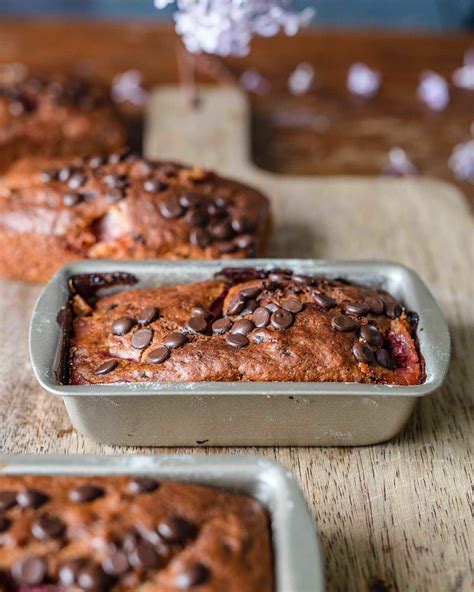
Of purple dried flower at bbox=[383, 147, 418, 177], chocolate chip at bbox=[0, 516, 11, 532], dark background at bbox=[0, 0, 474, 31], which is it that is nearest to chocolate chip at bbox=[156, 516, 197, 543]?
chocolate chip at bbox=[0, 516, 11, 532]

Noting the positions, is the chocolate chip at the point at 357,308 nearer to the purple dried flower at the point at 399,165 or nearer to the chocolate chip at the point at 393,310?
the chocolate chip at the point at 393,310

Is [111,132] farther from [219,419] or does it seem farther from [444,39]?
[444,39]

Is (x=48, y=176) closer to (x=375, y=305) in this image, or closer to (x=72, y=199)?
(x=72, y=199)

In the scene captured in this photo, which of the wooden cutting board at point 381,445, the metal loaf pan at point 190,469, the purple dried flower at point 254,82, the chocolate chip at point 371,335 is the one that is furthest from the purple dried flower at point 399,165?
the metal loaf pan at point 190,469

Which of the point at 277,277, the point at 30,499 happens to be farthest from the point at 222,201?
the point at 30,499

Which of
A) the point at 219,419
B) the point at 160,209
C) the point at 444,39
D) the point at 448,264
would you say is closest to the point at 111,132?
the point at 160,209

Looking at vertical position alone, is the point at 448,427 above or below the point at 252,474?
below
